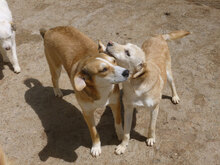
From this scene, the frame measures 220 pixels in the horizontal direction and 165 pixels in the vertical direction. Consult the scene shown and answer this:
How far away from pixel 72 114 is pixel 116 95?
1342mm

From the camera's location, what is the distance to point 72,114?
178 inches

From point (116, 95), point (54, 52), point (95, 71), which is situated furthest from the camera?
point (54, 52)

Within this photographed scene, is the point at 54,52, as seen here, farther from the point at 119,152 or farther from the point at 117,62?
the point at 119,152

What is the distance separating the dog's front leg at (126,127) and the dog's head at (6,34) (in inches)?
117

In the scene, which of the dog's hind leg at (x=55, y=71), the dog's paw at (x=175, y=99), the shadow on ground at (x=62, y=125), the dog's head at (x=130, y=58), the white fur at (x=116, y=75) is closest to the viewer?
the white fur at (x=116, y=75)

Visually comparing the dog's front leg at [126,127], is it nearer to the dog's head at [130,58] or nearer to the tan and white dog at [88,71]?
the tan and white dog at [88,71]

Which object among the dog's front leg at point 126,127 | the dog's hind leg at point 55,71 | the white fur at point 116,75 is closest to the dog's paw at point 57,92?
the dog's hind leg at point 55,71

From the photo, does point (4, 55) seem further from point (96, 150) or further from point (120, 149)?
point (120, 149)

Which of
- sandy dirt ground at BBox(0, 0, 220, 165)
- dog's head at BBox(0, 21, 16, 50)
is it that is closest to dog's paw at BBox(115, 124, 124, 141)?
sandy dirt ground at BBox(0, 0, 220, 165)

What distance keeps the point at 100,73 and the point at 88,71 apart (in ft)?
0.53

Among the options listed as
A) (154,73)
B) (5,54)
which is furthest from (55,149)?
(5,54)

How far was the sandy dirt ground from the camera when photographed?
3.88 m

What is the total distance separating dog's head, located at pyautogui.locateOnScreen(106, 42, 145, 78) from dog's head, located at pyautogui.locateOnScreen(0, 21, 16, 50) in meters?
2.75

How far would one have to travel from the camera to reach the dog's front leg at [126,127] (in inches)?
141
